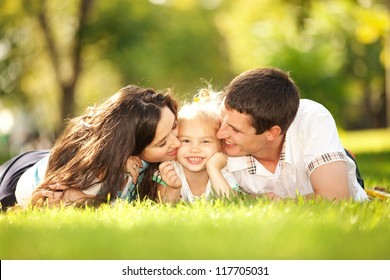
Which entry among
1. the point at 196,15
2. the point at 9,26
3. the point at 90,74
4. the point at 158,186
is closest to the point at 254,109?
the point at 158,186

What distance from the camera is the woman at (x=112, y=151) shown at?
16.0 feet

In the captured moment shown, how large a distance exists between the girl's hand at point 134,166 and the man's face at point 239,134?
723 millimetres

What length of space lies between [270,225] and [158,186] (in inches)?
80.6

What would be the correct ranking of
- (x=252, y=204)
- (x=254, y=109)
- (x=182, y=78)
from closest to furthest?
(x=252, y=204) < (x=254, y=109) < (x=182, y=78)

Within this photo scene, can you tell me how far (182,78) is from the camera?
39500 millimetres

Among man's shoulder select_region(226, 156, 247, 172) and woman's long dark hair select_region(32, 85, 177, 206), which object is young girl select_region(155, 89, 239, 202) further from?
woman's long dark hair select_region(32, 85, 177, 206)

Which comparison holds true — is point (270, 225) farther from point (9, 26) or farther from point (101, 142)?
point (9, 26)

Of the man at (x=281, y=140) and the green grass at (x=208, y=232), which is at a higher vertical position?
the man at (x=281, y=140)

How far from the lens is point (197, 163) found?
5.07 meters

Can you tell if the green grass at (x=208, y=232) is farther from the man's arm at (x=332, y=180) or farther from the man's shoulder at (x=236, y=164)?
the man's shoulder at (x=236, y=164)

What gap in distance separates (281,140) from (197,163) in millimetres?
706

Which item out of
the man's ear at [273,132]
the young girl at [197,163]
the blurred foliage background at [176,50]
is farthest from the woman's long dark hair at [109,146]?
the blurred foliage background at [176,50]

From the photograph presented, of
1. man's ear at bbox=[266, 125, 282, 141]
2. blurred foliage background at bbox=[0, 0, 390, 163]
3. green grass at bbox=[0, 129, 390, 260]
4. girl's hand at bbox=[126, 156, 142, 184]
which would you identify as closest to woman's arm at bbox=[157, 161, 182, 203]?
girl's hand at bbox=[126, 156, 142, 184]

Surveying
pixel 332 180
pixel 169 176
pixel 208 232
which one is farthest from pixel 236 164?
pixel 208 232
